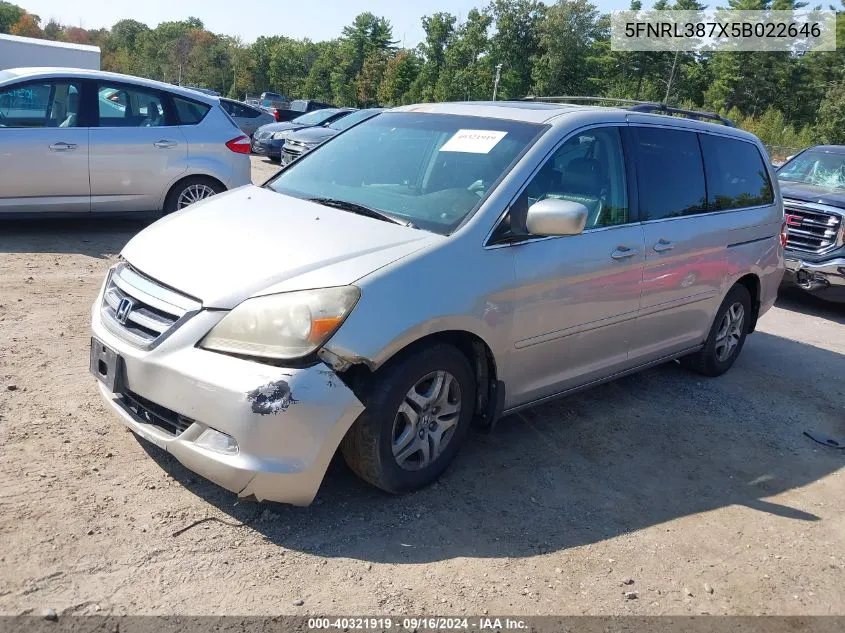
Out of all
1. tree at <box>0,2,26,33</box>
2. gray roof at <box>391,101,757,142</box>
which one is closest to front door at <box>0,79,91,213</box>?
gray roof at <box>391,101,757,142</box>

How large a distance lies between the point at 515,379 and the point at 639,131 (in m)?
1.93

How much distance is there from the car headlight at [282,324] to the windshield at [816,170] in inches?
342

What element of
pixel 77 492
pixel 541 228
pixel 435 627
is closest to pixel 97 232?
pixel 77 492

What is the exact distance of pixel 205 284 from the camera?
3.22 m

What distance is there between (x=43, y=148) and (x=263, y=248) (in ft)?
17.2

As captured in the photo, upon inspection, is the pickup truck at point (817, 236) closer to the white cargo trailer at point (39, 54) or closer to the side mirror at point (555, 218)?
the side mirror at point (555, 218)

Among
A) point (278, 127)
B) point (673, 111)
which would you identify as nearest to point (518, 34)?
point (278, 127)

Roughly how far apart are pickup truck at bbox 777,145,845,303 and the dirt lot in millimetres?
3936

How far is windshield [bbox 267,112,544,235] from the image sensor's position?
3865 mm

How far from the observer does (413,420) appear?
11.3 ft

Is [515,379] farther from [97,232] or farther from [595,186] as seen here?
[97,232]

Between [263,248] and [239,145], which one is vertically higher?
[239,145]

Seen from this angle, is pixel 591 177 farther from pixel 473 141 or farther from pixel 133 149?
pixel 133 149

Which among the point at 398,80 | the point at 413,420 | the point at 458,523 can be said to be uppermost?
the point at 398,80
